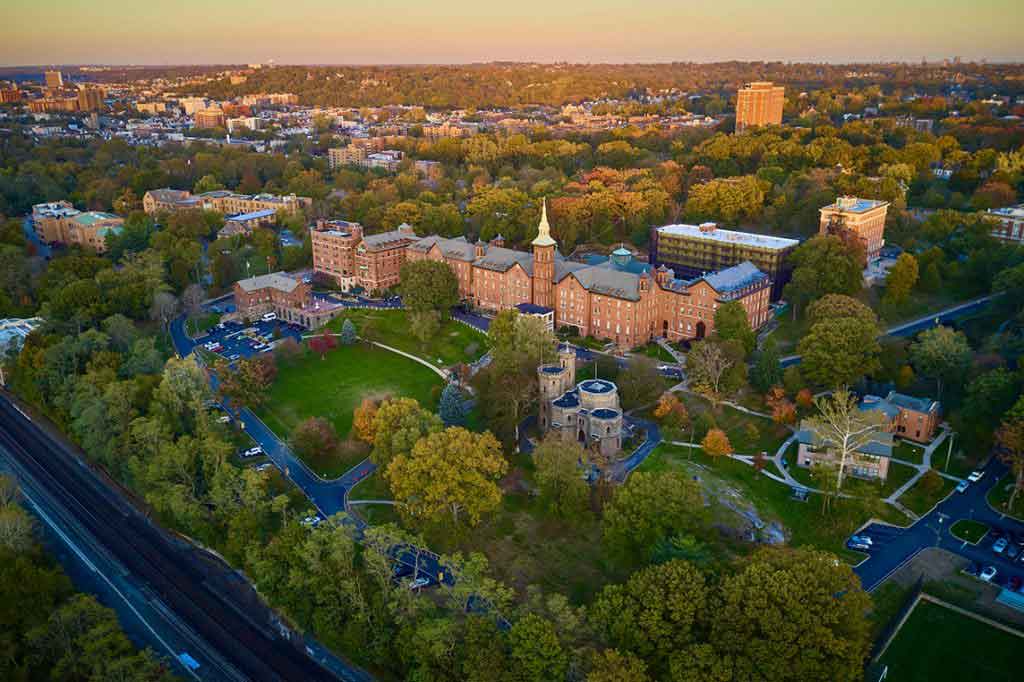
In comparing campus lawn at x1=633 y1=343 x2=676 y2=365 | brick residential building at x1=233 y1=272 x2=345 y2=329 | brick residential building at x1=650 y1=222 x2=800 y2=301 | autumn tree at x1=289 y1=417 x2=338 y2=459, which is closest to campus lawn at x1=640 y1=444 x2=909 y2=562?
campus lawn at x1=633 y1=343 x2=676 y2=365

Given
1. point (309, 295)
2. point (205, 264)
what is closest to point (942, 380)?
point (309, 295)

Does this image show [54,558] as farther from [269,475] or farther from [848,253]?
[848,253]

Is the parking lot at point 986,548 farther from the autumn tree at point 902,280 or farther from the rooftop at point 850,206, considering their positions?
the rooftop at point 850,206

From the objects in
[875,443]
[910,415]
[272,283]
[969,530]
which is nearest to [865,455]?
[875,443]

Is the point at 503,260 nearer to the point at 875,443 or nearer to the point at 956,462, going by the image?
the point at 875,443

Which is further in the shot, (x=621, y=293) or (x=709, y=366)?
(x=621, y=293)

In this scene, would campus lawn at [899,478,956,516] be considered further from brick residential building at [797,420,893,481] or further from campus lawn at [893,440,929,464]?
campus lawn at [893,440,929,464]
